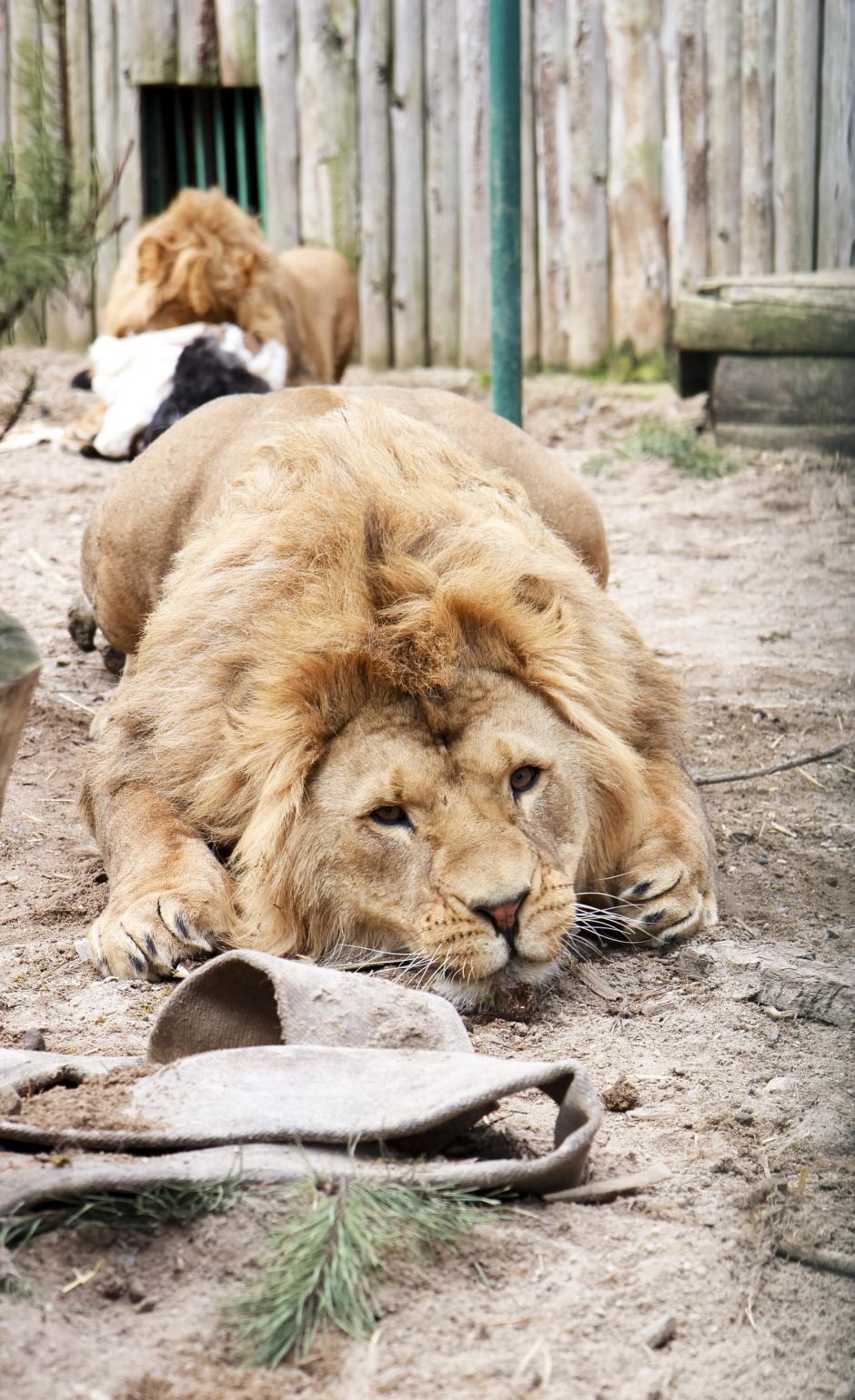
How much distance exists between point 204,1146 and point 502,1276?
432 mm

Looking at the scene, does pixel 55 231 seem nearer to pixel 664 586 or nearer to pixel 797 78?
pixel 664 586

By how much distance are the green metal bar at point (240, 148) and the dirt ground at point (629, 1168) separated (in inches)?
250

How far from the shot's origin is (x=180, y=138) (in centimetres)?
1105

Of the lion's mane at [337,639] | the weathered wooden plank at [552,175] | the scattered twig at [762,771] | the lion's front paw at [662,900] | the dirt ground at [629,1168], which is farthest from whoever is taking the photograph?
the weathered wooden plank at [552,175]

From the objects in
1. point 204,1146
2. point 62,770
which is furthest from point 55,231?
point 62,770

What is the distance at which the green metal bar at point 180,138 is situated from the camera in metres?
11.0

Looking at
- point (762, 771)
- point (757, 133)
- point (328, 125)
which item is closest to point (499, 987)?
point (762, 771)

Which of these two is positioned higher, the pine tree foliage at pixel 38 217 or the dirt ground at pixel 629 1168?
the pine tree foliage at pixel 38 217

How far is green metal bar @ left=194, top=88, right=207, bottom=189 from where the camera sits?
11000mm

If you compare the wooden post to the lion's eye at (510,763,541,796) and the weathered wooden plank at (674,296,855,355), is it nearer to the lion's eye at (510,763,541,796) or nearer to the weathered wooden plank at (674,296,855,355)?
the lion's eye at (510,763,541,796)

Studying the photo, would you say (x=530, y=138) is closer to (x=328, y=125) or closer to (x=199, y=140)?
(x=328, y=125)

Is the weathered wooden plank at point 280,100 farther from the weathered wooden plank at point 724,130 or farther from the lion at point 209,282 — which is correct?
the weathered wooden plank at point 724,130

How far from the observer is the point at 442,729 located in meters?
3.00

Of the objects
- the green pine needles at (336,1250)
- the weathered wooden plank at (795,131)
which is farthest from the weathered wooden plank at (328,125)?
the green pine needles at (336,1250)
